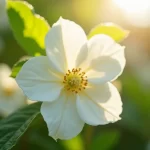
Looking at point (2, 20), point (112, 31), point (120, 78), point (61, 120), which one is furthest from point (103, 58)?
point (2, 20)

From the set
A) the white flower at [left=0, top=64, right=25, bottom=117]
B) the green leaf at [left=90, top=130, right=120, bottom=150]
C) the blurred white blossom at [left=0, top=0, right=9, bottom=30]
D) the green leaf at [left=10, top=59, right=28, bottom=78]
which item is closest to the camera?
the green leaf at [left=10, top=59, right=28, bottom=78]

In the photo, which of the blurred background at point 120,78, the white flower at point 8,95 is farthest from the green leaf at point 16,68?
the white flower at point 8,95

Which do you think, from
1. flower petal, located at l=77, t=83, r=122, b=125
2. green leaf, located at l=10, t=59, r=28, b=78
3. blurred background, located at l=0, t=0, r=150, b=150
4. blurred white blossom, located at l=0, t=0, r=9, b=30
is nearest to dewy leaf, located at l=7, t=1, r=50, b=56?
green leaf, located at l=10, t=59, r=28, b=78

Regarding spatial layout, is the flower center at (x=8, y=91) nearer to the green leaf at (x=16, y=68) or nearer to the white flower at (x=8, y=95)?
the white flower at (x=8, y=95)

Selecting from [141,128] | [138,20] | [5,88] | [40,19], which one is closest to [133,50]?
[138,20]

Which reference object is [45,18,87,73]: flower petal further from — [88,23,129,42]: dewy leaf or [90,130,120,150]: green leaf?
[90,130,120,150]: green leaf

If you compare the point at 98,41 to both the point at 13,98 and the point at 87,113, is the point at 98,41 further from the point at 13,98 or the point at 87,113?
the point at 13,98

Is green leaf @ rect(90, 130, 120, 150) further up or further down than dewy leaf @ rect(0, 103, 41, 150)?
further down
